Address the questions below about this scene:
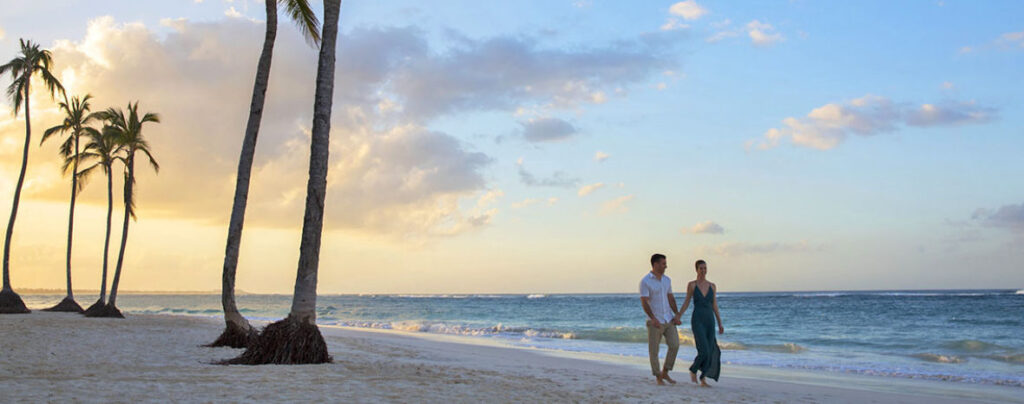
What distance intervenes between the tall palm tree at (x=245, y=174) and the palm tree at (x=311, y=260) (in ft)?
6.09

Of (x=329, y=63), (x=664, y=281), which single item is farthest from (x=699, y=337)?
(x=329, y=63)

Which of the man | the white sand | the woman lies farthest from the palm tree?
the woman

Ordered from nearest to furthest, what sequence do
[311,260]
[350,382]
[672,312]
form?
[350,382] → [672,312] → [311,260]

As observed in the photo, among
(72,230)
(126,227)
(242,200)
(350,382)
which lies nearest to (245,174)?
(242,200)

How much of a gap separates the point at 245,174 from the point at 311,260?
4.25 metres

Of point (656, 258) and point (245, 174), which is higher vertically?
point (245, 174)

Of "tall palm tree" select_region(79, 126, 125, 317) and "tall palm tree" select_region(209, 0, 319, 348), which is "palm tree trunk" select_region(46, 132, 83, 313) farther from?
"tall palm tree" select_region(209, 0, 319, 348)

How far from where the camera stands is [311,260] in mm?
10539

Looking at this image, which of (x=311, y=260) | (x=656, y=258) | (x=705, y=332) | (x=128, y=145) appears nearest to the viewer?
(x=656, y=258)

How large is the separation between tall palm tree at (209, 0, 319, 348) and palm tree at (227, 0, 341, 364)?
186cm

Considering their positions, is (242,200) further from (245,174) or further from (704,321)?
(704,321)

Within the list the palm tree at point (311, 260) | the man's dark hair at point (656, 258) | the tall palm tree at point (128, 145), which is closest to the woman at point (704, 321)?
the man's dark hair at point (656, 258)

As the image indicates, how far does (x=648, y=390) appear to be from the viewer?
9102 millimetres

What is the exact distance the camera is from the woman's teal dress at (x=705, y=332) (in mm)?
9492
